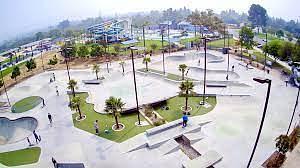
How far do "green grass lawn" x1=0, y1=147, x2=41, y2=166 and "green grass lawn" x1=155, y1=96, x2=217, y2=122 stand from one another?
13.6m

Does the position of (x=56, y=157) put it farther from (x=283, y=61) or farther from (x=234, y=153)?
(x=283, y=61)

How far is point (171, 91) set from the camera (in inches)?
1325

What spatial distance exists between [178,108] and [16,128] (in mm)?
20079

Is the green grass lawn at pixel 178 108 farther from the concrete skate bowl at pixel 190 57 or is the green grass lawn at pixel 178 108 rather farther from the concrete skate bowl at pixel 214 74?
the concrete skate bowl at pixel 190 57

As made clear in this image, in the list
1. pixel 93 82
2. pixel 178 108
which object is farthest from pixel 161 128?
pixel 93 82

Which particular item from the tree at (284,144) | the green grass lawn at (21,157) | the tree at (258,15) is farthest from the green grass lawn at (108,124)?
the tree at (258,15)

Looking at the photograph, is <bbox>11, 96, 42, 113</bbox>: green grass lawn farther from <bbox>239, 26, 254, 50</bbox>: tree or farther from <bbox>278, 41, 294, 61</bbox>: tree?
<bbox>239, 26, 254, 50</bbox>: tree

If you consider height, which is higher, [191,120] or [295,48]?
[295,48]

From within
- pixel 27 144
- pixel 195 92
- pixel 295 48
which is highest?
pixel 295 48

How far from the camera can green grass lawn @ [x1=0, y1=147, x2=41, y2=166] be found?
2069cm

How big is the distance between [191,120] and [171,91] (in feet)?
29.8

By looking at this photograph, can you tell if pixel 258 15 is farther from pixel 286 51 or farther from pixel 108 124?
pixel 108 124

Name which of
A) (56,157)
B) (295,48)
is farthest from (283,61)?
(56,157)

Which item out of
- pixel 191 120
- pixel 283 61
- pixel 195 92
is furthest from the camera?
pixel 283 61
